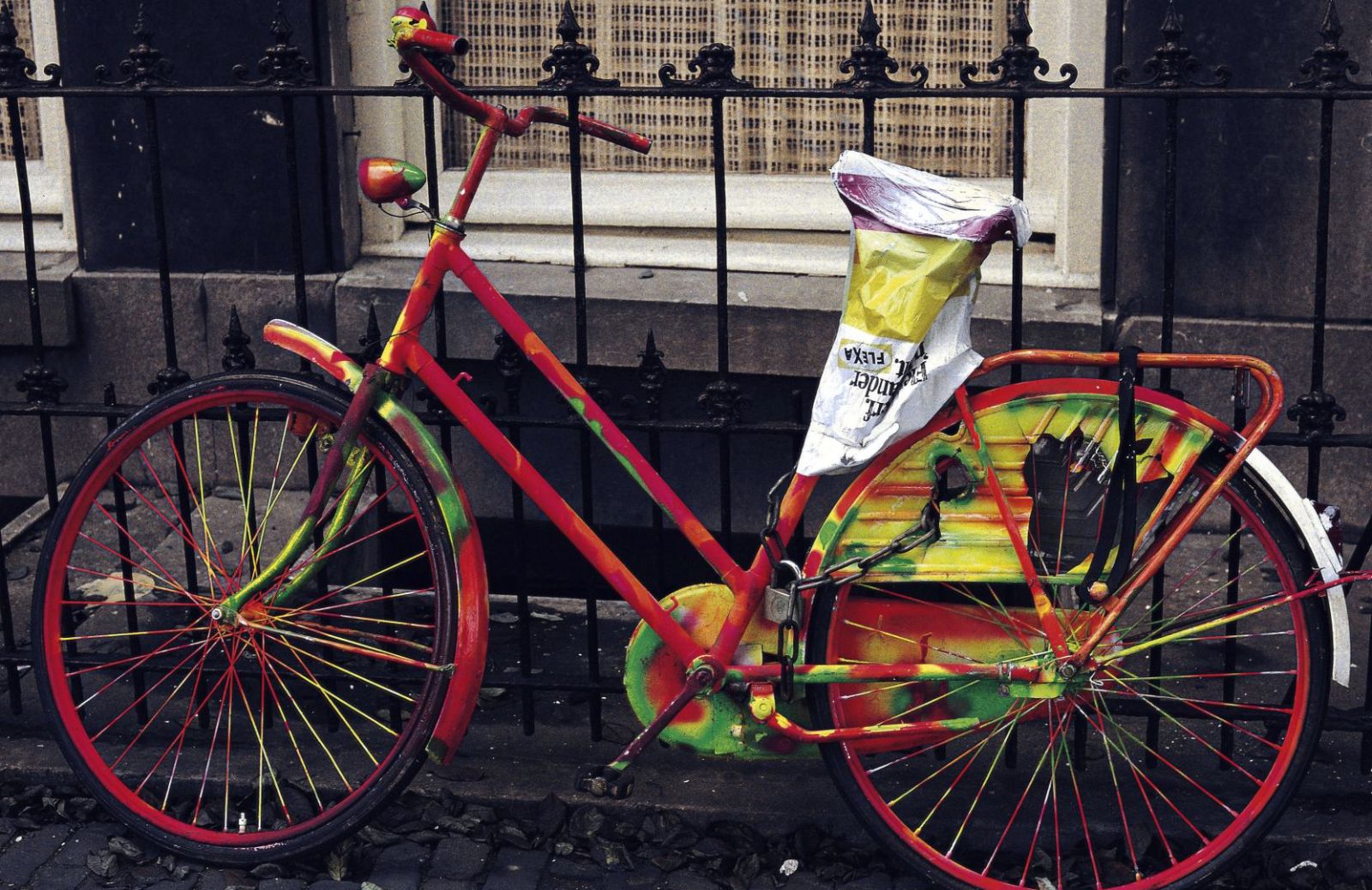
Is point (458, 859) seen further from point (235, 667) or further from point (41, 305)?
point (41, 305)

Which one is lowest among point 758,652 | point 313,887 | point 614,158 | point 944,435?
Result: point 313,887

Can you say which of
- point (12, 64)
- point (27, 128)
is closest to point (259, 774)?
point (12, 64)

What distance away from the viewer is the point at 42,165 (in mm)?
6039

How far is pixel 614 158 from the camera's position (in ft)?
19.2

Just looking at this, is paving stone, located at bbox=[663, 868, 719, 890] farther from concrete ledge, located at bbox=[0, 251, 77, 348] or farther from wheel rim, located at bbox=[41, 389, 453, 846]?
concrete ledge, located at bbox=[0, 251, 77, 348]

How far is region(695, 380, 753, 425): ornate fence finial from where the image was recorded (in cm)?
386

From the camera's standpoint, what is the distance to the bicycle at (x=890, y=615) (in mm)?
3373

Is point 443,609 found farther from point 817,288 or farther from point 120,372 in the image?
point 120,372

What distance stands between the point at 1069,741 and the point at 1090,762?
68 mm

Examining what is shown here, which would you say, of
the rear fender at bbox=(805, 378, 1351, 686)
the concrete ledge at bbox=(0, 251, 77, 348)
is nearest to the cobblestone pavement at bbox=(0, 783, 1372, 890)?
the rear fender at bbox=(805, 378, 1351, 686)

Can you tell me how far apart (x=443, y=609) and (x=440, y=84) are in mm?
1064

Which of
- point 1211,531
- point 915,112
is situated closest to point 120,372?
point 915,112

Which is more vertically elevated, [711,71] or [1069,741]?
[711,71]

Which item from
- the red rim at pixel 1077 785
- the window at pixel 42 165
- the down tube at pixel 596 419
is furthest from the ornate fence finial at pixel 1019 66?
the window at pixel 42 165
